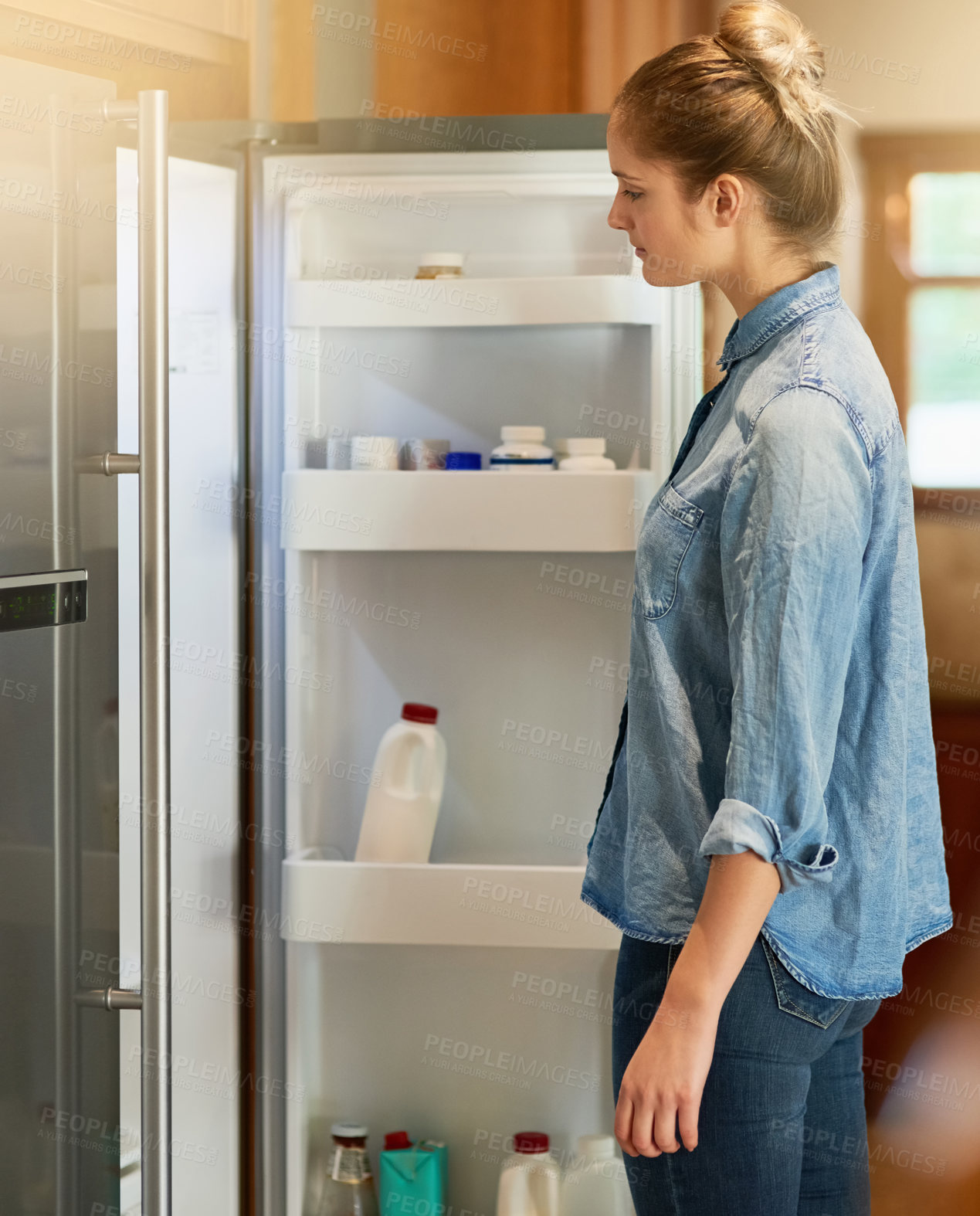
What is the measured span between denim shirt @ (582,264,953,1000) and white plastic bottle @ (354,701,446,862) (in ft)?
1.62

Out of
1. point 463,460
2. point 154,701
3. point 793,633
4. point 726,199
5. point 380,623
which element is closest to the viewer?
point 793,633

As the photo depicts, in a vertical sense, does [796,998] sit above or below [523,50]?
below

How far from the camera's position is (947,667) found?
1.37 metres

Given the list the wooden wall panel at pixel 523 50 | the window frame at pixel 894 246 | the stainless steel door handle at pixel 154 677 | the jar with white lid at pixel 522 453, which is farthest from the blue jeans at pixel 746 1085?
the wooden wall panel at pixel 523 50

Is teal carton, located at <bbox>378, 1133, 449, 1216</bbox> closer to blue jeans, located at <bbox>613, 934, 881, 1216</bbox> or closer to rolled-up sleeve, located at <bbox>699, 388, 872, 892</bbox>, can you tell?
blue jeans, located at <bbox>613, 934, 881, 1216</bbox>

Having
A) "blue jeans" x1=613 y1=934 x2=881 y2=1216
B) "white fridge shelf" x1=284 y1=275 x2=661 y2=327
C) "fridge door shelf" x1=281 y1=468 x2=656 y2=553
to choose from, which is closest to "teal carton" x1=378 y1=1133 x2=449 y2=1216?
"blue jeans" x1=613 y1=934 x2=881 y2=1216

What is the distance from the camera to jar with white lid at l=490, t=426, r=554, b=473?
1.29m

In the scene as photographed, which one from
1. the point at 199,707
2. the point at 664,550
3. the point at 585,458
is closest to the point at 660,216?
the point at 664,550

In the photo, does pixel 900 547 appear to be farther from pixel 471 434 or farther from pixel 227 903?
pixel 227 903

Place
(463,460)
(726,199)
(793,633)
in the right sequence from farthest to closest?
(463,460) → (726,199) → (793,633)

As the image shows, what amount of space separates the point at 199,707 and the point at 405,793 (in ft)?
0.84

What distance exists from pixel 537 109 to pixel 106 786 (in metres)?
0.93

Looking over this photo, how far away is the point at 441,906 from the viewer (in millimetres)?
1293

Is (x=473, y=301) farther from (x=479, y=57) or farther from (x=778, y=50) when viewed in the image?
(x=778, y=50)
